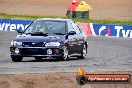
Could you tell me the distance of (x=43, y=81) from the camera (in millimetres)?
12016

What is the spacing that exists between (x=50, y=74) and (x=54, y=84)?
54.8 inches

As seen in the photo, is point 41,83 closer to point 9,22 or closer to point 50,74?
point 50,74

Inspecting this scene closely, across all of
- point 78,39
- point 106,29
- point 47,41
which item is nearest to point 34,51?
point 47,41

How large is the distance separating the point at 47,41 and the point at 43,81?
593 cm

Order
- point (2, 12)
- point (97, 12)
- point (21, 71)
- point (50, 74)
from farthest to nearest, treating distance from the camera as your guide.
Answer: point (2, 12) < point (97, 12) < point (21, 71) < point (50, 74)

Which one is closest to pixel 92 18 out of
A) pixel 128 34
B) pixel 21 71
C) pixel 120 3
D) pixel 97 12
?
pixel 97 12

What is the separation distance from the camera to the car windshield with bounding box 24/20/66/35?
61.3ft

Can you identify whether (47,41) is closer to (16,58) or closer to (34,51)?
(34,51)

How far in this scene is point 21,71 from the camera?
46.4 feet

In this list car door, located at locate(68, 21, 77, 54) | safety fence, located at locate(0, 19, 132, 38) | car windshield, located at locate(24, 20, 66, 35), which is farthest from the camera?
safety fence, located at locate(0, 19, 132, 38)

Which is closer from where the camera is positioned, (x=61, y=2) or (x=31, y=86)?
(x=31, y=86)

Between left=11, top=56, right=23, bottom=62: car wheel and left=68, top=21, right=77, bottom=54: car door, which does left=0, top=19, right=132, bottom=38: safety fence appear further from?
left=11, top=56, right=23, bottom=62: car wheel

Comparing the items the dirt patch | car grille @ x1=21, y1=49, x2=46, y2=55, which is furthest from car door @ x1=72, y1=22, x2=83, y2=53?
the dirt patch

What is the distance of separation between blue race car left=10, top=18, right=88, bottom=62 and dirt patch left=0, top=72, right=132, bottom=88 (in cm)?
476
